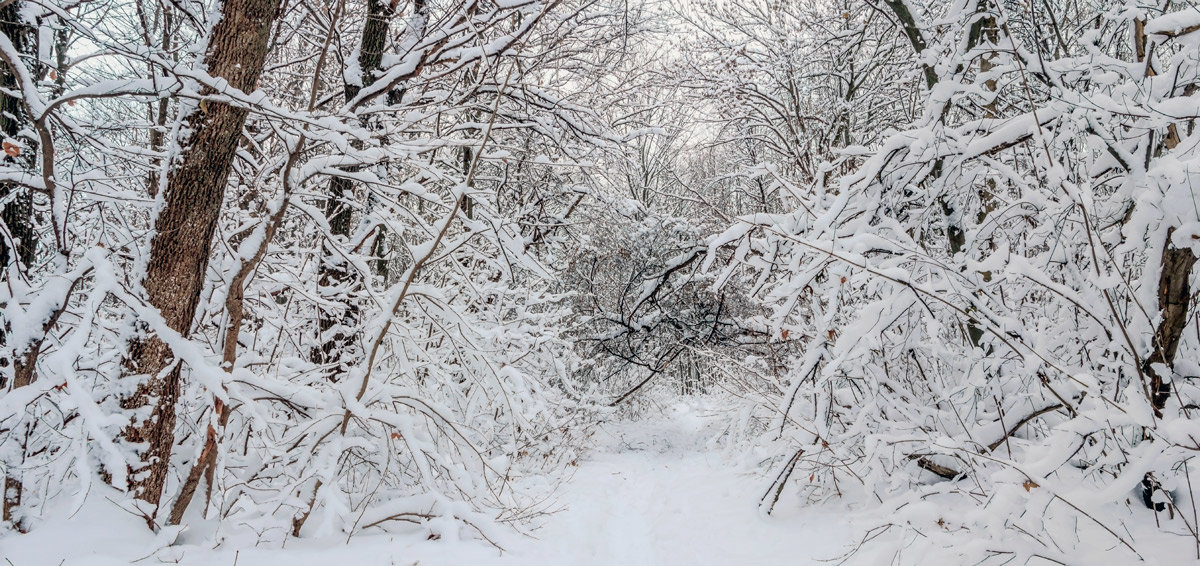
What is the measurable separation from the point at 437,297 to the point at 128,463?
1.84 m

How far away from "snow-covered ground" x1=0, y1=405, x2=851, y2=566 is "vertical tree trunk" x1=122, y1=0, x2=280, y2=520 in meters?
0.30

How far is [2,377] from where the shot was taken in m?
3.39

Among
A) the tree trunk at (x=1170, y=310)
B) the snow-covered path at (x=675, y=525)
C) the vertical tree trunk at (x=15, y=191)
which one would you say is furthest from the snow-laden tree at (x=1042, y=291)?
the vertical tree trunk at (x=15, y=191)

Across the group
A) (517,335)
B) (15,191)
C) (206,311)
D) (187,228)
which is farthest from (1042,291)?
(15,191)

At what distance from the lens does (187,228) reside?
3.24m

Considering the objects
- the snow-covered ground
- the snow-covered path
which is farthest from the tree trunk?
the snow-covered path

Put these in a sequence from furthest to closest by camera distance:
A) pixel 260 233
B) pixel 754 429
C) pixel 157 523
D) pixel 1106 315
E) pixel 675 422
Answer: pixel 675 422 → pixel 754 429 → pixel 260 233 → pixel 157 523 → pixel 1106 315

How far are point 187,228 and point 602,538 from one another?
4.16m

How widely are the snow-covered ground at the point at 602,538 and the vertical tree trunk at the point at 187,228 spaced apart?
0.97ft

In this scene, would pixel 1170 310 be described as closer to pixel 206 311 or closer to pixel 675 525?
pixel 675 525

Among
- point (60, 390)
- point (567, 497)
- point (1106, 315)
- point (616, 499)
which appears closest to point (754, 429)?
point (616, 499)

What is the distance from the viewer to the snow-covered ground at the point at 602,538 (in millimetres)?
2947

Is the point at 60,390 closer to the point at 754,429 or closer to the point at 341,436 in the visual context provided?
the point at 341,436

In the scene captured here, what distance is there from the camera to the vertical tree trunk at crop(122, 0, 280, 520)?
10.4 ft
